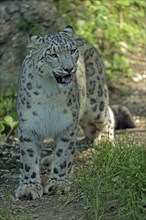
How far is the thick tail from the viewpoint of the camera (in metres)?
8.46

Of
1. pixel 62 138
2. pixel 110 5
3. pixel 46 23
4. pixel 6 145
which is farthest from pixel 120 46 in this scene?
pixel 62 138

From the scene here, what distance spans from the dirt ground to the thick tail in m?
0.11

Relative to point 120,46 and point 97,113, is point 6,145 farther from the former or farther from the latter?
point 120,46

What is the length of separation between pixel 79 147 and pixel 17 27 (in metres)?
2.48

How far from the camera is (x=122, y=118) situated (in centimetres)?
851

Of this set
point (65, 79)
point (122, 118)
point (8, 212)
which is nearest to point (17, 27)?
point (122, 118)

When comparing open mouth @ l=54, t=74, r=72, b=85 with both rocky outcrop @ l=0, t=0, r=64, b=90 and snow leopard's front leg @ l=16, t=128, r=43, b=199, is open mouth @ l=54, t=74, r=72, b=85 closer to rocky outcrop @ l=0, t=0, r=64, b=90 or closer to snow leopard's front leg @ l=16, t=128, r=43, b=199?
snow leopard's front leg @ l=16, t=128, r=43, b=199

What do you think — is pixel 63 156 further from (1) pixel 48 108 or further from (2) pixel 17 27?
(2) pixel 17 27

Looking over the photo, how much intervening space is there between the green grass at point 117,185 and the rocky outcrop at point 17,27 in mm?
3930

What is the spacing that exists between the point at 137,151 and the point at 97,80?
6.50ft

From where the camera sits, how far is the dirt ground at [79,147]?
5340mm

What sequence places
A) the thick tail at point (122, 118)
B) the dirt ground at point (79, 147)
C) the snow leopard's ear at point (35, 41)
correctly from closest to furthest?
the dirt ground at point (79, 147) → the snow leopard's ear at point (35, 41) → the thick tail at point (122, 118)

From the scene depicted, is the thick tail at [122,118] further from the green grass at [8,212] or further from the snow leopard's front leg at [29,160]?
the green grass at [8,212]

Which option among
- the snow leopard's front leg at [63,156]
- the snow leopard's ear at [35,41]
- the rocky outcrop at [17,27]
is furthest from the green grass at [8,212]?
the rocky outcrop at [17,27]
